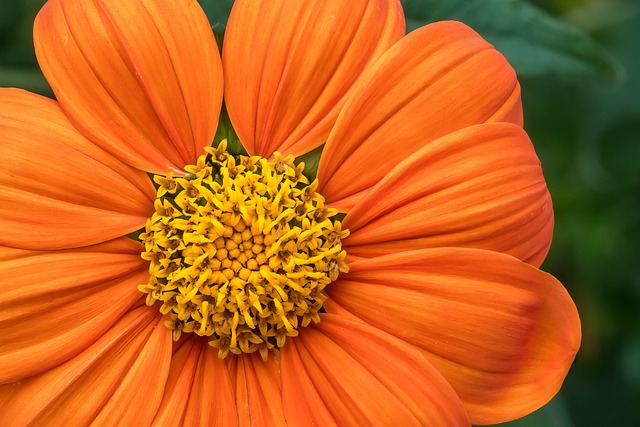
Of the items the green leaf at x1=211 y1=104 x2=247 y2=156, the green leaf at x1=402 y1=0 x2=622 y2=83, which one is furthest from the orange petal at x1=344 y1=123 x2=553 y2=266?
the green leaf at x1=402 y1=0 x2=622 y2=83

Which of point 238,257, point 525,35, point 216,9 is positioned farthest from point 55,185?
point 525,35

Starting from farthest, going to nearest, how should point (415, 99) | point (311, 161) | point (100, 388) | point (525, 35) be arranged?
point (525, 35)
point (311, 161)
point (415, 99)
point (100, 388)

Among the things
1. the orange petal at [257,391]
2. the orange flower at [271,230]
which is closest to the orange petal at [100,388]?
the orange flower at [271,230]

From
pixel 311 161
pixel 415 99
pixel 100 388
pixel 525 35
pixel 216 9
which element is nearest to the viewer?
pixel 100 388

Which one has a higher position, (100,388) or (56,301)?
(56,301)

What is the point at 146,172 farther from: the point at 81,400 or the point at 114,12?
the point at 81,400

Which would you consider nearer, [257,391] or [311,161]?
[257,391]

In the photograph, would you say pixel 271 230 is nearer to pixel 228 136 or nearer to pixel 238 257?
pixel 238 257

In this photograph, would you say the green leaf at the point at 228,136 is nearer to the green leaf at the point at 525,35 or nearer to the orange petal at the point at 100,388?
the orange petal at the point at 100,388
